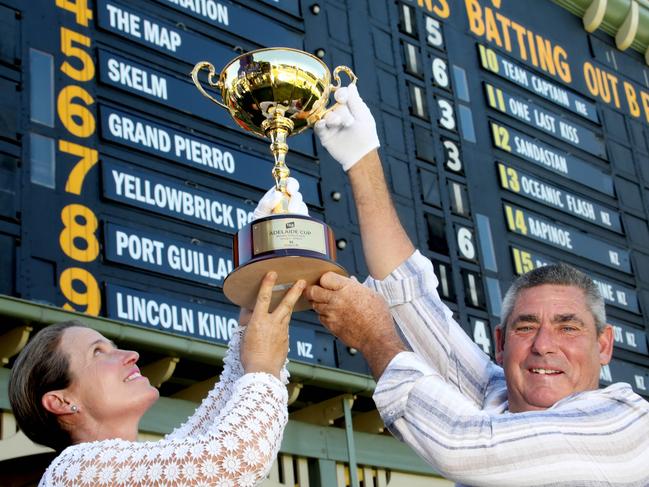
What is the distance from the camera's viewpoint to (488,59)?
8359mm

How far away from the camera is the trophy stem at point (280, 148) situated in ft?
8.79

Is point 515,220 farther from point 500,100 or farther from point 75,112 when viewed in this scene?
point 75,112

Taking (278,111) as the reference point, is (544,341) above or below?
below

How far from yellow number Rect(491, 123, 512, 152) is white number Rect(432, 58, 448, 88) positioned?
1.70 feet

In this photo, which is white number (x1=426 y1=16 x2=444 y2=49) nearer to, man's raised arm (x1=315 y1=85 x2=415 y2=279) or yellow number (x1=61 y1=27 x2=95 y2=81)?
yellow number (x1=61 y1=27 x2=95 y2=81)

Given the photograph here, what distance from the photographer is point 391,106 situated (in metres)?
7.18

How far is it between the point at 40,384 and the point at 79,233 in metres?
2.93

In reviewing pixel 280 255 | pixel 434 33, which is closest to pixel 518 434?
pixel 280 255

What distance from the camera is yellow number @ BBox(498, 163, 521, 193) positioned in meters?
7.86

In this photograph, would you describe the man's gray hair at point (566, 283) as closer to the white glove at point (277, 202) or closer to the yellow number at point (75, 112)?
the white glove at point (277, 202)

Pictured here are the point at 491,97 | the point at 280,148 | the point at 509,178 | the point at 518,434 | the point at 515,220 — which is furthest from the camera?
the point at 491,97

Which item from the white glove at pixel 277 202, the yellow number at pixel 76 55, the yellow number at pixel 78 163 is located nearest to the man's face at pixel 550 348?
the white glove at pixel 277 202

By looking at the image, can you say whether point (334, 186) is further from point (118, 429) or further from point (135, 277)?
point (118, 429)

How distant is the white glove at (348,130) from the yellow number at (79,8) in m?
3.13
